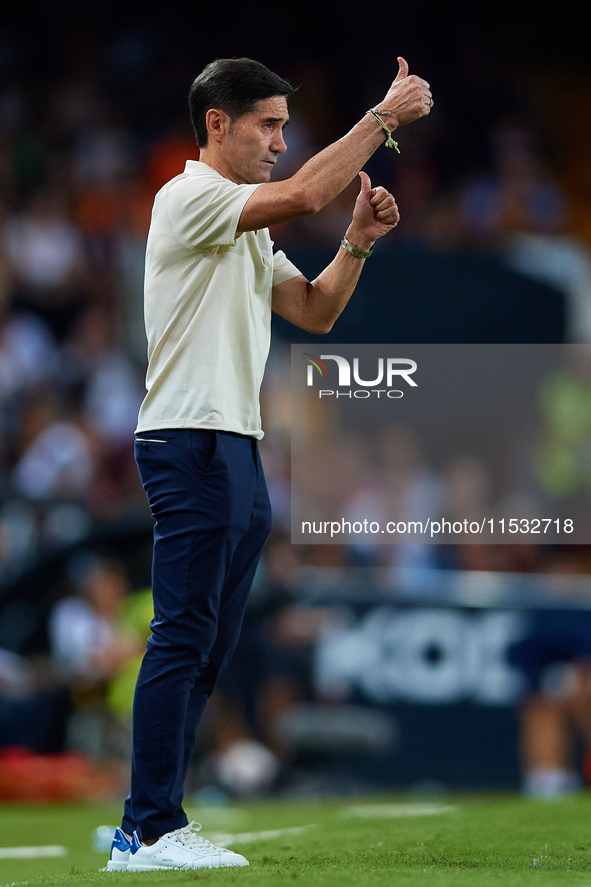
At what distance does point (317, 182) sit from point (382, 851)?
6.95ft

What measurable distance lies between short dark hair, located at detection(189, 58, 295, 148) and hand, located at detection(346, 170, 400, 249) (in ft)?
1.38

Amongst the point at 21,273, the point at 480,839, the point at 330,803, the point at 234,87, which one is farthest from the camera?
the point at 21,273

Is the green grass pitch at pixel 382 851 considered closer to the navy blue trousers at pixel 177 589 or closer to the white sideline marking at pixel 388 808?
the white sideline marking at pixel 388 808

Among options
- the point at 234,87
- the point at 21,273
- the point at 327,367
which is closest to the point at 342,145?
the point at 234,87

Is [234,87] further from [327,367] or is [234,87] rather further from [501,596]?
[501,596]

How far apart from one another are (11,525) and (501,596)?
3272 millimetres

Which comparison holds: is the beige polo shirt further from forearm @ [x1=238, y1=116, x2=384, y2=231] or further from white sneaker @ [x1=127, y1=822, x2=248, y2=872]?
white sneaker @ [x1=127, y1=822, x2=248, y2=872]

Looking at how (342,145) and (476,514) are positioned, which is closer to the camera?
(342,145)

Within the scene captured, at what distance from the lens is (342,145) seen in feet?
11.0

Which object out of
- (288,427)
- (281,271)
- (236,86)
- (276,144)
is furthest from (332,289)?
(288,427)

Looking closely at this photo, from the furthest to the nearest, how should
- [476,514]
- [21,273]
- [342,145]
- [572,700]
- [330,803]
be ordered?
[21,273] → [476,514] → [572,700] → [330,803] → [342,145]

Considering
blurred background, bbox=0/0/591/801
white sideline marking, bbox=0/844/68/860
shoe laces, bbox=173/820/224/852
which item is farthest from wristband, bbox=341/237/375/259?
blurred background, bbox=0/0/591/801

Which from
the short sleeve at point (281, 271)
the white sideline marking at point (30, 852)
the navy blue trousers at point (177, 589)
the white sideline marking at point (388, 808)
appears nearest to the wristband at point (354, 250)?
the short sleeve at point (281, 271)

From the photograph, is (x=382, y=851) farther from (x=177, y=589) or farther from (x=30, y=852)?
(x=30, y=852)
